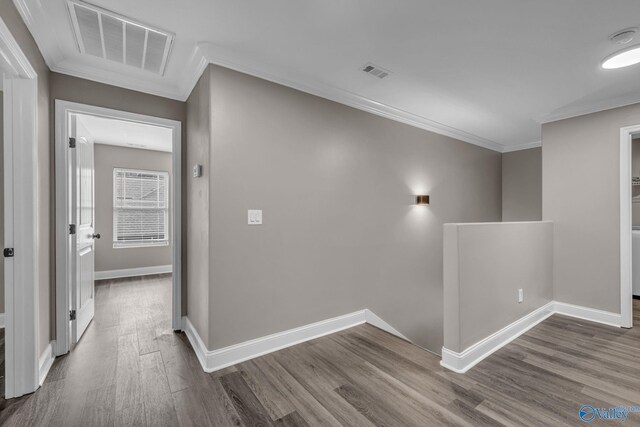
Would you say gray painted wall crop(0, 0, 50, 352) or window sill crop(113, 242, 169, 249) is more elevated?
gray painted wall crop(0, 0, 50, 352)

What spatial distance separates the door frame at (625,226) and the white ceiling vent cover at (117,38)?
4.44m

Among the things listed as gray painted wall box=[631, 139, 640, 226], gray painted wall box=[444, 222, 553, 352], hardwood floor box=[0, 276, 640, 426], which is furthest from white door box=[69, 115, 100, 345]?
gray painted wall box=[631, 139, 640, 226]

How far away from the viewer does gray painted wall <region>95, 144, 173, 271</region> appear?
5.52 metres

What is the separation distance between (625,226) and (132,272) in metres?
7.41

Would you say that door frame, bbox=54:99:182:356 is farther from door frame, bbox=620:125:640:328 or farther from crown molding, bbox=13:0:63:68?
door frame, bbox=620:125:640:328

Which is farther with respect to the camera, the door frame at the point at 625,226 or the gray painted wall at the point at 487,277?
the door frame at the point at 625,226

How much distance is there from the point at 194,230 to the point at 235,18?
69.2 inches

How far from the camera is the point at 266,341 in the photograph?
254 cm

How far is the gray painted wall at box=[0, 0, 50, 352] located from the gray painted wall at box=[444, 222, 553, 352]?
3007mm

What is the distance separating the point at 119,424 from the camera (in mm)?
1701

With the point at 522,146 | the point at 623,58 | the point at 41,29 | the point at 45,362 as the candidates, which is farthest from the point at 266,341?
the point at 522,146

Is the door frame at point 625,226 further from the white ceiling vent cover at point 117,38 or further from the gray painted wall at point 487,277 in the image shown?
the white ceiling vent cover at point 117,38

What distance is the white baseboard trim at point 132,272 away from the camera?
547 cm

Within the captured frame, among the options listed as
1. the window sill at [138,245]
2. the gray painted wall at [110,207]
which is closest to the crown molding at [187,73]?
the gray painted wall at [110,207]
